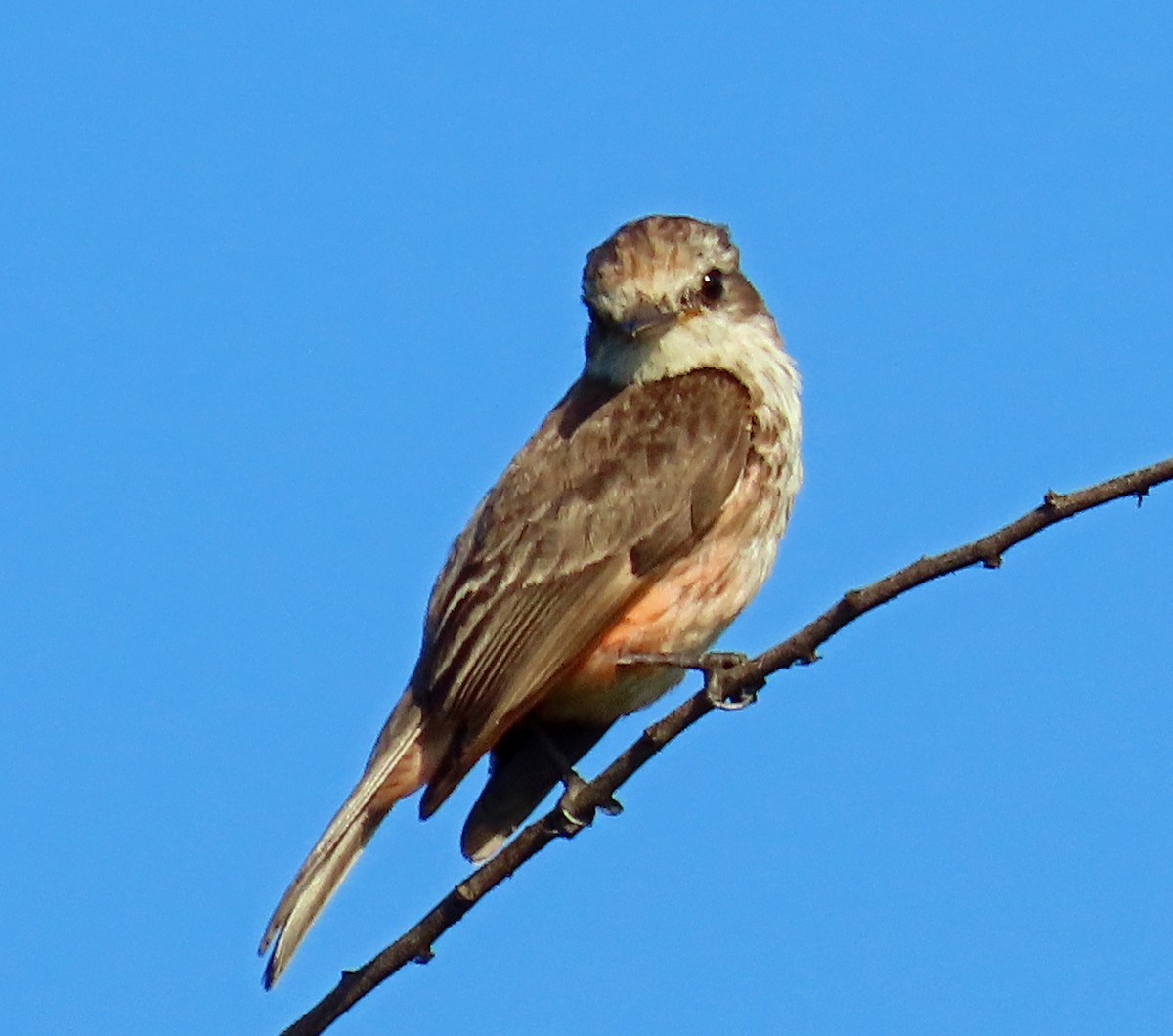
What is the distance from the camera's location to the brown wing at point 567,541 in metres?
8.35

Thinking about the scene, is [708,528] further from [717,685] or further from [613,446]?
[717,685]

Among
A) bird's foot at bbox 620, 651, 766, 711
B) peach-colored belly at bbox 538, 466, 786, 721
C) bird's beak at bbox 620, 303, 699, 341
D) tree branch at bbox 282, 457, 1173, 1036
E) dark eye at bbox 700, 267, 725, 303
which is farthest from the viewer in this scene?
dark eye at bbox 700, 267, 725, 303

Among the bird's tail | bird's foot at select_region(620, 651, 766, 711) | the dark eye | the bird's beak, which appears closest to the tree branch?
bird's foot at select_region(620, 651, 766, 711)

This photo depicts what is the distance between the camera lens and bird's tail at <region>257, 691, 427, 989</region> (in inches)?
289

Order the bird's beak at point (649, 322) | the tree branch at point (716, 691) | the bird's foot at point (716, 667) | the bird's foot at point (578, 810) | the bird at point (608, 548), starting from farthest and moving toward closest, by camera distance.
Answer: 1. the bird's beak at point (649, 322)
2. the bird at point (608, 548)
3. the bird's foot at point (578, 810)
4. the bird's foot at point (716, 667)
5. the tree branch at point (716, 691)

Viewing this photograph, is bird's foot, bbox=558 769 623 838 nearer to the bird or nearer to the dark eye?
the bird

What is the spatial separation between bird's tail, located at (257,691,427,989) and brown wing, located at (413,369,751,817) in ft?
0.39

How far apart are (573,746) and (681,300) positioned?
2203 mm

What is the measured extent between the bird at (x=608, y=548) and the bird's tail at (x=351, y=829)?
12 mm

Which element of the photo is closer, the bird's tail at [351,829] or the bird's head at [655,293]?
the bird's tail at [351,829]

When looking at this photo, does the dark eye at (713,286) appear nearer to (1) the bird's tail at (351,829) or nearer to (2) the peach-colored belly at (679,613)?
(2) the peach-colored belly at (679,613)

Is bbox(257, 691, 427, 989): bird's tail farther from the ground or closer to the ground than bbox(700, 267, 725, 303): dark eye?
closer to the ground

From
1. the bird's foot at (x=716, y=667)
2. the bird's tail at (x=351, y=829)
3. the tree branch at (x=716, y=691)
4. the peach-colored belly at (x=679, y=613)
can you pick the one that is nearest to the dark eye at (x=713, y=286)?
the peach-colored belly at (x=679, y=613)

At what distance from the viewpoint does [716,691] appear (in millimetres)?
6359
